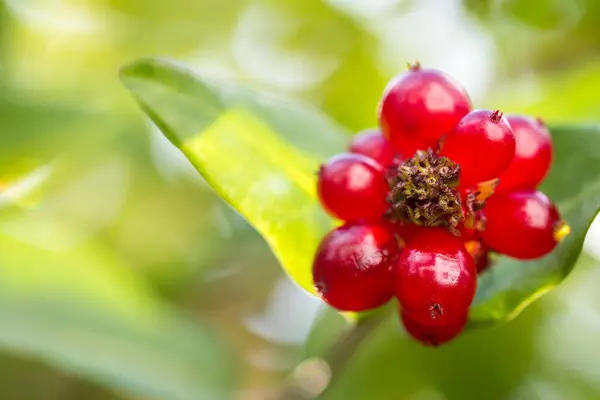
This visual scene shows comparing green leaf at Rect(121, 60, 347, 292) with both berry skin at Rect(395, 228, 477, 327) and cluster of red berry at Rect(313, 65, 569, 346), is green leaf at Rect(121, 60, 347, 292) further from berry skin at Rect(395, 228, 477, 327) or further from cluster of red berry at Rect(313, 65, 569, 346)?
berry skin at Rect(395, 228, 477, 327)

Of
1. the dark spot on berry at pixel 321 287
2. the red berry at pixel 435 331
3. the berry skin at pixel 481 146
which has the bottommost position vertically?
the red berry at pixel 435 331

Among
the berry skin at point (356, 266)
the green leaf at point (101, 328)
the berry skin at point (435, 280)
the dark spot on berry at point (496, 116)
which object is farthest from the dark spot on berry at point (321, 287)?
the green leaf at point (101, 328)

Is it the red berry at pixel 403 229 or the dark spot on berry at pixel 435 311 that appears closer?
the dark spot on berry at pixel 435 311

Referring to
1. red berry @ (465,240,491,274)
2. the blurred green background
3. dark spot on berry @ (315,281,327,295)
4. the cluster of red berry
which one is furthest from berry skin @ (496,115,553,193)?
the blurred green background

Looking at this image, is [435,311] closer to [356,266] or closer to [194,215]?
[356,266]

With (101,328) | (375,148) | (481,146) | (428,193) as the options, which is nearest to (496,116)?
(481,146)

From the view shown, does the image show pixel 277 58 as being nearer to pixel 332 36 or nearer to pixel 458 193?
pixel 332 36

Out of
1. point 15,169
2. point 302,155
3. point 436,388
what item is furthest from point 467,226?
point 15,169

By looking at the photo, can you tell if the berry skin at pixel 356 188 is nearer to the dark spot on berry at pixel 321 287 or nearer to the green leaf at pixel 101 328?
the dark spot on berry at pixel 321 287

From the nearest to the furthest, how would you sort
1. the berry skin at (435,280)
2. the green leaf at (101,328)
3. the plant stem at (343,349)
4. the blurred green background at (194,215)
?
the berry skin at (435,280) → the plant stem at (343,349) → the green leaf at (101,328) → the blurred green background at (194,215)
